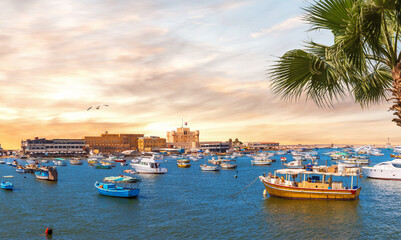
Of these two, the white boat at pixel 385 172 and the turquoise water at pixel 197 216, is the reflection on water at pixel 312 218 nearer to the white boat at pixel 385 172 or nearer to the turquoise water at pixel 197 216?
the turquoise water at pixel 197 216

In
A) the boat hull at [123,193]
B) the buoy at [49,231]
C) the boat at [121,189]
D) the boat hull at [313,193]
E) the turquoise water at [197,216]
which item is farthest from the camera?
the boat hull at [123,193]

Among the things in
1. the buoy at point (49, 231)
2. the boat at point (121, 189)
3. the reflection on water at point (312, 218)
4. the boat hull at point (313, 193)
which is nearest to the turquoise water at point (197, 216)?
the reflection on water at point (312, 218)

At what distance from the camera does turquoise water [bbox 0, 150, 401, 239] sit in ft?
109

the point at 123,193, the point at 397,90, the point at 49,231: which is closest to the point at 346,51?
the point at 397,90

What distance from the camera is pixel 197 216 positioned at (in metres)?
40.6

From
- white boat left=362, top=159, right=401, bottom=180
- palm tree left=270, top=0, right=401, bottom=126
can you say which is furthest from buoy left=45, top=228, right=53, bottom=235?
white boat left=362, top=159, right=401, bottom=180

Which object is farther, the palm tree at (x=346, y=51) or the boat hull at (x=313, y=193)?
the boat hull at (x=313, y=193)

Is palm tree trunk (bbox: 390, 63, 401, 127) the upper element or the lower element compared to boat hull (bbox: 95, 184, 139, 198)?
upper

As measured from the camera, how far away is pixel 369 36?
8555mm

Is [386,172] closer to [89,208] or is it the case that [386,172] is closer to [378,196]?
[378,196]

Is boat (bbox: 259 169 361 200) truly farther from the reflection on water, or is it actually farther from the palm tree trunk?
the palm tree trunk

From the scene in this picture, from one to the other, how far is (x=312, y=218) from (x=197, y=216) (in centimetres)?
1412

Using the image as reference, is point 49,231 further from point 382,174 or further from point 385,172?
point 385,172

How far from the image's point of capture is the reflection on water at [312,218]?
32688mm
